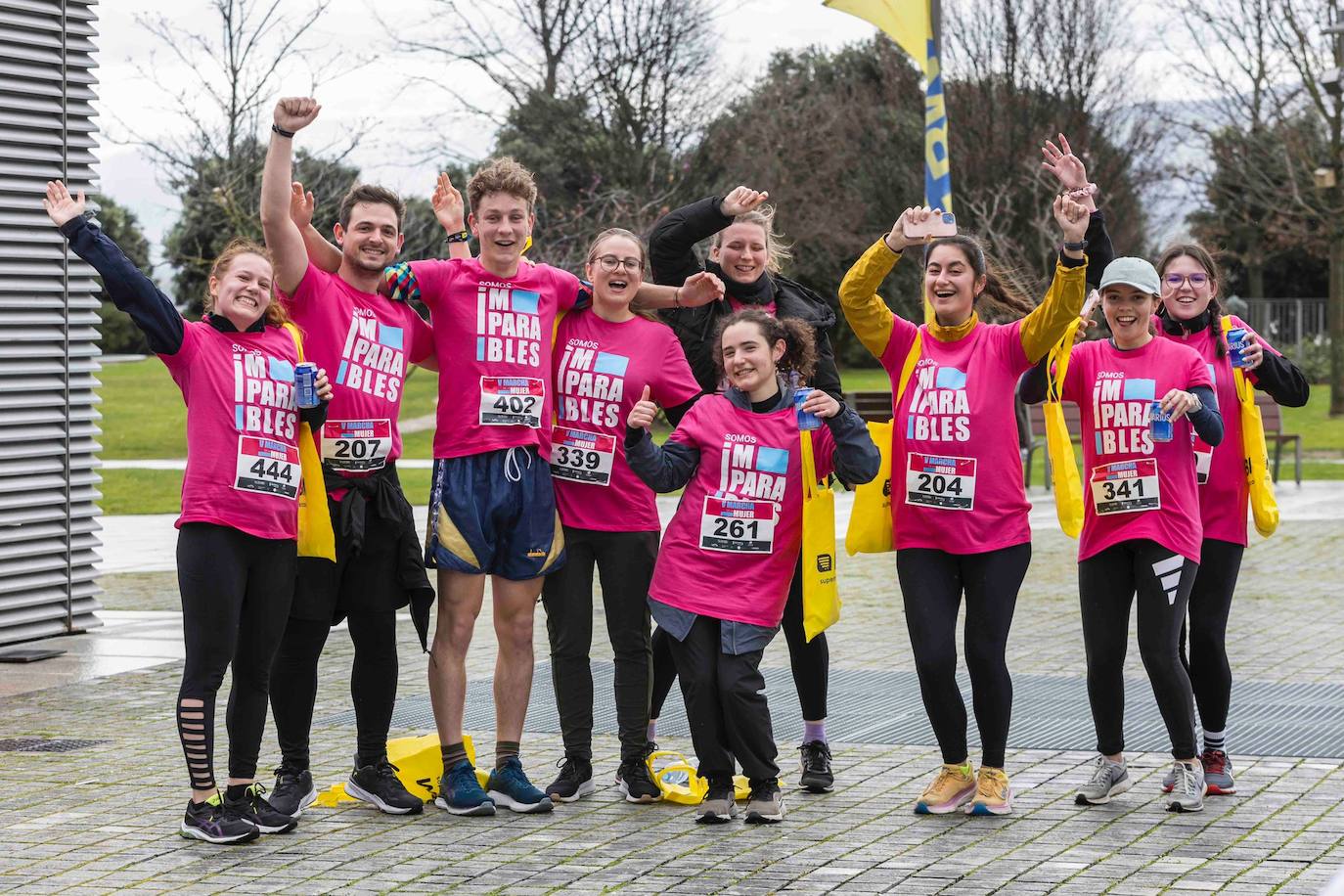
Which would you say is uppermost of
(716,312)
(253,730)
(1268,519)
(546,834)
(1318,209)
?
(1318,209)

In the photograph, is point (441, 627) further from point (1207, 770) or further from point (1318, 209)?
point (1318, 209)

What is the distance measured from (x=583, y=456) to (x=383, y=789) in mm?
1332

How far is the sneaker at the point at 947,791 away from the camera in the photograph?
19.4 feet

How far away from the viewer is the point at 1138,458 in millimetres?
6078

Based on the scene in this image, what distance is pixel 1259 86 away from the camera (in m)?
34.8

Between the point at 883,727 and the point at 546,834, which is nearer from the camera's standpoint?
the point at 546,834

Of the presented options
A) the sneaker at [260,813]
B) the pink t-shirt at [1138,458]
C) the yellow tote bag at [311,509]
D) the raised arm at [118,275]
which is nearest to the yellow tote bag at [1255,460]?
the pink t-shirt at [1138,458]

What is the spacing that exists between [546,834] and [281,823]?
2.82 ft

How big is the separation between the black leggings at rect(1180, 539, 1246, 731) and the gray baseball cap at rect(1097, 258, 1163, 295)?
0.95m

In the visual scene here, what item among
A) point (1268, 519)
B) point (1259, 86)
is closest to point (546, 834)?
point (1268, 519)

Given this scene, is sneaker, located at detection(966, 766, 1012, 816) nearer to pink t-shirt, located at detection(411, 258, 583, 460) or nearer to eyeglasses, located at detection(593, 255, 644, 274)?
pink t-shirt, located at detection(411, 258, 583, 460)

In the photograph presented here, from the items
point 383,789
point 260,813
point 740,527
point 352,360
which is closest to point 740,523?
point 740,527

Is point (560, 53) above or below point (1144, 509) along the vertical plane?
above

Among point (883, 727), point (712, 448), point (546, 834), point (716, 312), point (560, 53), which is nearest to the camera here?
point (546, 834)
